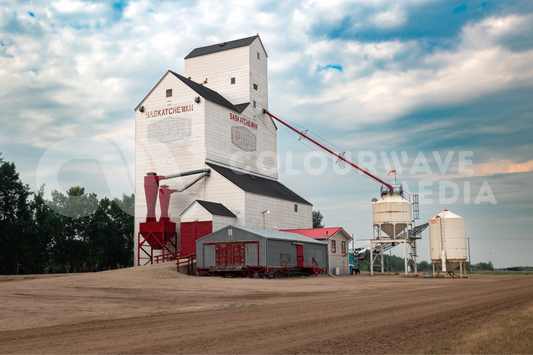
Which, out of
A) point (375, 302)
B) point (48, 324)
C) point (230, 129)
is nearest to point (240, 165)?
point (230, 129)

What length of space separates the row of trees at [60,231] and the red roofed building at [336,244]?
33.8 meters

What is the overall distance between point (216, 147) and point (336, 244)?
18.2 metres

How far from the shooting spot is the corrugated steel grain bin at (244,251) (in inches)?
1618

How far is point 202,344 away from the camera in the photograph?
11.3 metres

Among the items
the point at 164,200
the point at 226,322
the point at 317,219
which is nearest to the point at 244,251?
the point at 164,200

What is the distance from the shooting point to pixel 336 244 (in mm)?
55312

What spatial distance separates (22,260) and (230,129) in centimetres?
3137

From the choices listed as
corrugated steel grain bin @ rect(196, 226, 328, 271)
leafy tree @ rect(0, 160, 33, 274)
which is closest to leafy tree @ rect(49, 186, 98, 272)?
leafy tree @ rect(0, 160, 33, 274)

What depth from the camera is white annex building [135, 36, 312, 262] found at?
5322 cm

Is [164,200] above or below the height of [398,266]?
above

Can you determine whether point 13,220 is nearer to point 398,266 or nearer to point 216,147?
point 216,147

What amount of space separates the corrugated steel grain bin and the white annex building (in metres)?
5.56

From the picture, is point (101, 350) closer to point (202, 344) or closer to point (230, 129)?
point (202, 344)

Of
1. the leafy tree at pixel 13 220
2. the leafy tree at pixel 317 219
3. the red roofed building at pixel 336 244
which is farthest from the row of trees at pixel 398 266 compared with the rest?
the leafy tree at pixel 13 220
